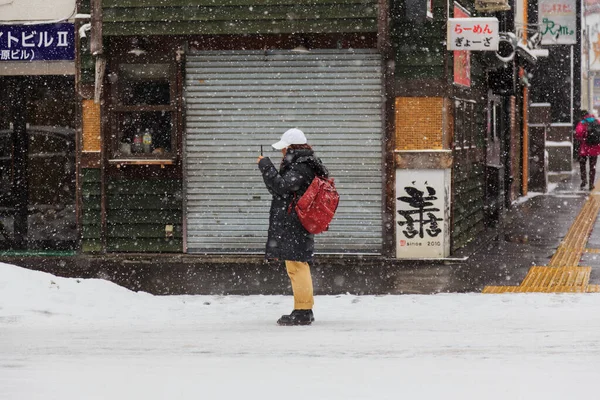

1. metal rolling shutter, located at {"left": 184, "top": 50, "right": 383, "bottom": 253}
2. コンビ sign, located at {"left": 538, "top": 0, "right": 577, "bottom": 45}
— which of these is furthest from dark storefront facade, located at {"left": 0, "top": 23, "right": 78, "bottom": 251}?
コンビ sign, located at {"left": 538, "top": 0, "right": 577, "bottom": 45}

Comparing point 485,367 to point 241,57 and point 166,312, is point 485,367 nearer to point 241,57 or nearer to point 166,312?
point 166,312

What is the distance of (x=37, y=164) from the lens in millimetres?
16094

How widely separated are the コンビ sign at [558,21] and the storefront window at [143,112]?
61.4 ft

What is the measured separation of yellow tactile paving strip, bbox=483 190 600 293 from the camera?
12523 millimetres

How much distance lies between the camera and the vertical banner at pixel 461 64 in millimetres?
15625

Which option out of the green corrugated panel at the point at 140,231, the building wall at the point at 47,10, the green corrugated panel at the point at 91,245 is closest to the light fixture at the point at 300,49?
the green corrugated panel at the point at 140,231

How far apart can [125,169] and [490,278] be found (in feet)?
15.9

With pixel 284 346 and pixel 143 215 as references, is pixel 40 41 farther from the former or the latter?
pixel 284 346

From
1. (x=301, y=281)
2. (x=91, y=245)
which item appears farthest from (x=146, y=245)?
(x=301, y=281)

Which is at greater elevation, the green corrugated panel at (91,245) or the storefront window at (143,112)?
the storefront window at (143,112)

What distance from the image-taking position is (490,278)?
1348 centimetres

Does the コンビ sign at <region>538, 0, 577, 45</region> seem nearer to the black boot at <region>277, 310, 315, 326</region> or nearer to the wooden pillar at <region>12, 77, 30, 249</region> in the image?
the wooden pillar at <region>12, 77, 30, 249</region>

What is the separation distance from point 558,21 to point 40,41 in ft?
65.0

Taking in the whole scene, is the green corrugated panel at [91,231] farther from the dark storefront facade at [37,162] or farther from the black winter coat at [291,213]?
the black winter coat at [291,213]
